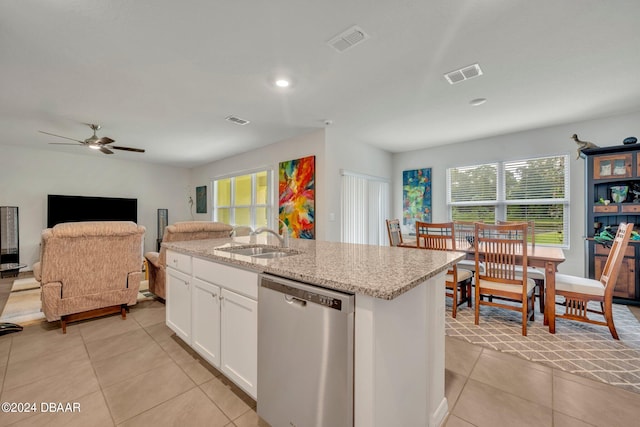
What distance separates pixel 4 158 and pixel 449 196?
8.59 m

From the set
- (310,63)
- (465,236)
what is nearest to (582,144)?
(465,236)

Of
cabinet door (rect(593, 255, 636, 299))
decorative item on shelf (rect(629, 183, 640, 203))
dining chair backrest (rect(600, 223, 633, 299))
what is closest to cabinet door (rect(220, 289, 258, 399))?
dining chair backrest (rect(600, 223, 633, 299))

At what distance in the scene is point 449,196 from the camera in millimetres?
5258

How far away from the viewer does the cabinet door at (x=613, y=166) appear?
3391mm

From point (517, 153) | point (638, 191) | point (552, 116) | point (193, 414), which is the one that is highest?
point (552, 116)

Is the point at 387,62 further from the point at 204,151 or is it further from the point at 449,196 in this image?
the point at 204,151

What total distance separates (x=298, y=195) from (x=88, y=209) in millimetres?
4927

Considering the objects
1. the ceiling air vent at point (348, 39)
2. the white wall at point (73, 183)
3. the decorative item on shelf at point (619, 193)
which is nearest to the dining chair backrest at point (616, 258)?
the decorative item on shelf at point (619, 193)

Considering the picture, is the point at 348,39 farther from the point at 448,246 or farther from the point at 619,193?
the point at 619,193

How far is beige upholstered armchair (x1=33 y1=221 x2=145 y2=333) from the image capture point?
2541 millimetres

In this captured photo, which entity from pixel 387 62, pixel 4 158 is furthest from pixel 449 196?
pixel 4 158

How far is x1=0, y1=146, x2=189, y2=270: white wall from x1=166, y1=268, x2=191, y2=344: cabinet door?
529cm

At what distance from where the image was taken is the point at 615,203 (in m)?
3.50

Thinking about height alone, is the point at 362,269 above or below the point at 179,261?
above
